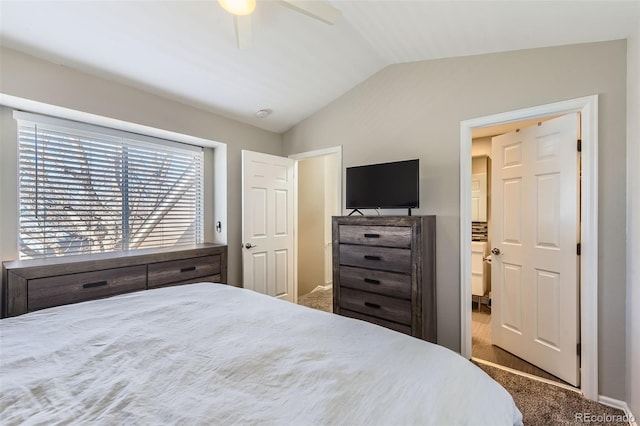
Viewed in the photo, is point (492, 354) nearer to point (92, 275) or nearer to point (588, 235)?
point (588, 235)

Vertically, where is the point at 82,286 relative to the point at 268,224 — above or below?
below

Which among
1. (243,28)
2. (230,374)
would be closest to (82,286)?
(230,374)

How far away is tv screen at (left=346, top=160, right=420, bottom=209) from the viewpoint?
8.23ft

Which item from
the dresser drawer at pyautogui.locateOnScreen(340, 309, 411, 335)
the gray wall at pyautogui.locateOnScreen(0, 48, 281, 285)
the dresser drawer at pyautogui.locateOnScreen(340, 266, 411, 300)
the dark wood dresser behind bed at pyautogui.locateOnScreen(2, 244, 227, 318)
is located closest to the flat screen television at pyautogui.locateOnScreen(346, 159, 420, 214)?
the dresser drawer at pyautogui.locateOnScreen(340, 266, 411, 300)

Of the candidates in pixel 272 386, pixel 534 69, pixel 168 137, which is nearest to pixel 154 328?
pixel 272 386

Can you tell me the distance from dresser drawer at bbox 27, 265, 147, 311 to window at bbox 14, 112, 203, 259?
0.49 metres

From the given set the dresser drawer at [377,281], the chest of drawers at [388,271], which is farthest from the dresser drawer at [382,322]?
the dresser drawer at [377,281]

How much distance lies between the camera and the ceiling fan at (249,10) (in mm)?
1443

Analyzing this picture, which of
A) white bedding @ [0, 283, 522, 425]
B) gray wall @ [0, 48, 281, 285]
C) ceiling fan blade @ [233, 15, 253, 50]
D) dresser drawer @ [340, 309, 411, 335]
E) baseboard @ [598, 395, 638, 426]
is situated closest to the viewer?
white bedding @ [0, 283, 522, 425]

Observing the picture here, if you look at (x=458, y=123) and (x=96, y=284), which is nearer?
(x=96, y=284)

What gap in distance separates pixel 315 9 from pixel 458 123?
62.7 inches

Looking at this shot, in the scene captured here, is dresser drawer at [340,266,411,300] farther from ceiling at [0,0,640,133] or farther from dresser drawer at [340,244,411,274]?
ceiling at [0,0,640,133]

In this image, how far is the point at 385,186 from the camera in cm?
268

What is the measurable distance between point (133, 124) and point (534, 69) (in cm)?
331
